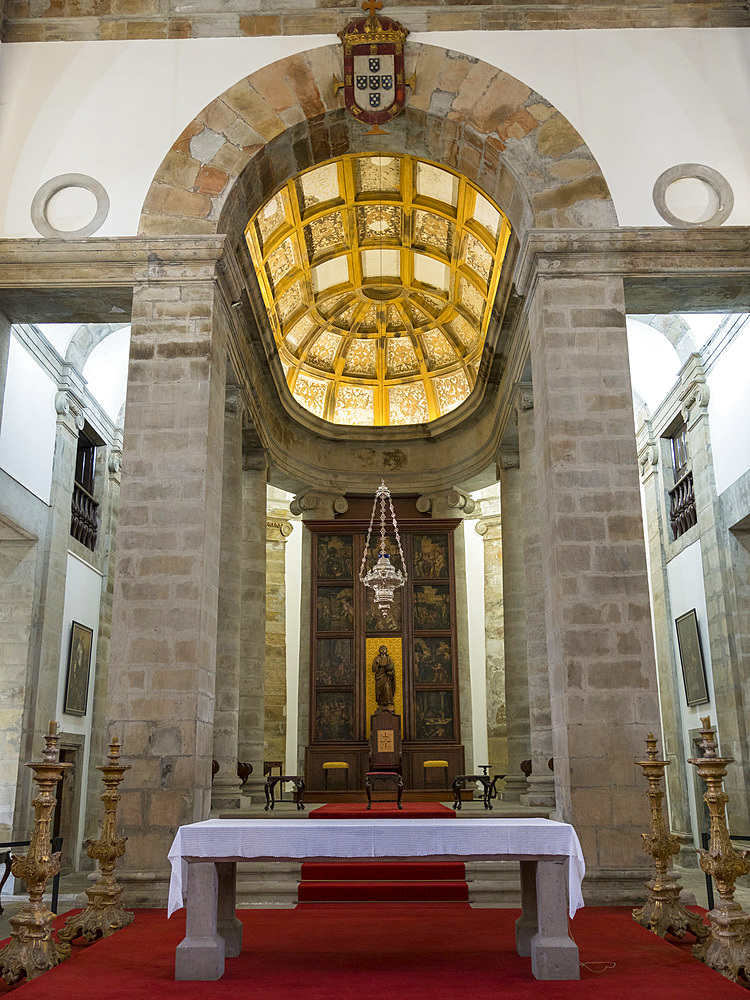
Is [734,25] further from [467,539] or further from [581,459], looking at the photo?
[467,539]

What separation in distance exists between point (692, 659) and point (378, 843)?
953 centimetres

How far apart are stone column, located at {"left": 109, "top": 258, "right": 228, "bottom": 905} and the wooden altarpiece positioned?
26.4 feet

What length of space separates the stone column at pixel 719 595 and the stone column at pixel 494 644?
6.39 meters

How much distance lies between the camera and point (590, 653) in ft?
29.2

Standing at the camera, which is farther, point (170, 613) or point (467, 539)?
point (467, 539)

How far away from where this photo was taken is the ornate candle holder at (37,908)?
574 cm

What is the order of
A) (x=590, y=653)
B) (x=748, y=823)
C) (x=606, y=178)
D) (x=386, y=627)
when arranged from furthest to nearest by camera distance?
(x=386, y=627)
(x=748, y=823)
(x=606, y=178)
(x=590, y=653)

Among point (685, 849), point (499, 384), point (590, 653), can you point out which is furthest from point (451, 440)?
point (590, 653)

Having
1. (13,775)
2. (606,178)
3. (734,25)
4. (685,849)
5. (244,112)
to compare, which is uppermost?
(734,25)

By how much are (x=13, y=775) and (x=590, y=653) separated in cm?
744

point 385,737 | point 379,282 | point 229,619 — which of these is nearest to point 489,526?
point 379,282

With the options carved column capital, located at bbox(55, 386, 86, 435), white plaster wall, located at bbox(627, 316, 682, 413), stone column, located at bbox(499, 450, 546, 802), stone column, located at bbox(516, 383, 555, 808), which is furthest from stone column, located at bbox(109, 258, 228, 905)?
white plaster wall, located at bbox(627, 316, 682, 413)

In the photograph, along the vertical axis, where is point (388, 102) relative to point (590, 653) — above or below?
above

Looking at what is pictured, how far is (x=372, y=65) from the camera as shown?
10695 mm
